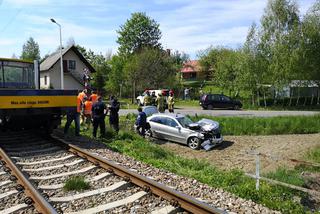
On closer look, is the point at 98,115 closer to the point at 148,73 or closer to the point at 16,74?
the point at 16,74

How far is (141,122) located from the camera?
18.4 metres

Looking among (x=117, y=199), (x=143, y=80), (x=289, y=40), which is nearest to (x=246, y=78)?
Answer: (x=289, y=40)

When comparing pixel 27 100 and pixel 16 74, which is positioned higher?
pixel 16 74

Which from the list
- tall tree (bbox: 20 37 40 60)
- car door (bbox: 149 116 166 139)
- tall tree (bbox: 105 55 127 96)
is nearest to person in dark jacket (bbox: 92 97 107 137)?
car door (bbox: 149 116 166 139)

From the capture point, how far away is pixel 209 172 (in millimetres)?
10094

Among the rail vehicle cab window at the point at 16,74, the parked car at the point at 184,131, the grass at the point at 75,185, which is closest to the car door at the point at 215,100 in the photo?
the parked car at the point at 184,131

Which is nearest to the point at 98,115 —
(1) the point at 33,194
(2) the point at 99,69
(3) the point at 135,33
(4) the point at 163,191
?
(1) the point at 33,194

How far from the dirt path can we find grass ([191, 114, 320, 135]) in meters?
0.97

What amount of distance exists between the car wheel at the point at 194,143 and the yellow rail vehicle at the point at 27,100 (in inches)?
306

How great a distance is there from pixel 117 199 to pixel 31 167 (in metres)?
3.19

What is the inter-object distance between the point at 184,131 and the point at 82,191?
12732 millimetres

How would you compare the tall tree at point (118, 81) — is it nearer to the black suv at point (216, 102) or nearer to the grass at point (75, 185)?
the black suv at point (216, 102)

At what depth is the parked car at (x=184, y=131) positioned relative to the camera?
1930cm

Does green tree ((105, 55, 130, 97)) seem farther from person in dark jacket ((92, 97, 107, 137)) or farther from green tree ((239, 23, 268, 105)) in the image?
person in dark jacket ((92, 97, 107, 137))
